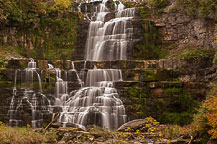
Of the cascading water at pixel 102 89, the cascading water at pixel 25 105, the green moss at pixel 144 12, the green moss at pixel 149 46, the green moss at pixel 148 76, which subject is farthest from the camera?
the green moss at pixel 144 12

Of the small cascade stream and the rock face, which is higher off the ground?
the rock face

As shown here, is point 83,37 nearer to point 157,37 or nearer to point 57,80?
point 157,37

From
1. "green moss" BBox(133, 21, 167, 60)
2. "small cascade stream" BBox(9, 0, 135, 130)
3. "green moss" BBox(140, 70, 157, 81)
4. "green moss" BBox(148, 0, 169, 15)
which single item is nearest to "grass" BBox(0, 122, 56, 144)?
"small cascade stream" BBox(9, 0, 135, 130)

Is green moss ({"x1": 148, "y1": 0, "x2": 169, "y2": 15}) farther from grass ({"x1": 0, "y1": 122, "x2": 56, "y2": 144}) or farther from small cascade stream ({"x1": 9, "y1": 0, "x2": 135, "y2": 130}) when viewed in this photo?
grass ({"x1": 0, "y1": 122, "x2": 56, "y2": 144})

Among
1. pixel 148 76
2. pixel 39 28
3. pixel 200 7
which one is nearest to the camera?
pixel 148 76

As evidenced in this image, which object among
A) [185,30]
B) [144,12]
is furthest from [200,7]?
[144,12]

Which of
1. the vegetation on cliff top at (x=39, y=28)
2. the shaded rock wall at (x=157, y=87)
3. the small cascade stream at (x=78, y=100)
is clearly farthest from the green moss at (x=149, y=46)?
the vegetation on cliff top at (x=39, y=28)

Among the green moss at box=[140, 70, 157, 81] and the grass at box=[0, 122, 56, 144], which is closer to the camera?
the grass at box=[0, 122, 56, 144]

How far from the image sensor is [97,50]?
28750 millimetres

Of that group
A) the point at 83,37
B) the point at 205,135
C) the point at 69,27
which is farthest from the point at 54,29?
the point at 205,135

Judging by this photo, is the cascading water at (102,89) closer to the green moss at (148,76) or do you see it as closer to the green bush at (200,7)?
the green moss at (148,76)

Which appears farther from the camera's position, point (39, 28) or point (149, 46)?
point (39, 28)

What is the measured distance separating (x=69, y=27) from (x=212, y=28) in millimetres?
18606

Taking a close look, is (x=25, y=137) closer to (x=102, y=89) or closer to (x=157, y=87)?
(x=102, y=89)
